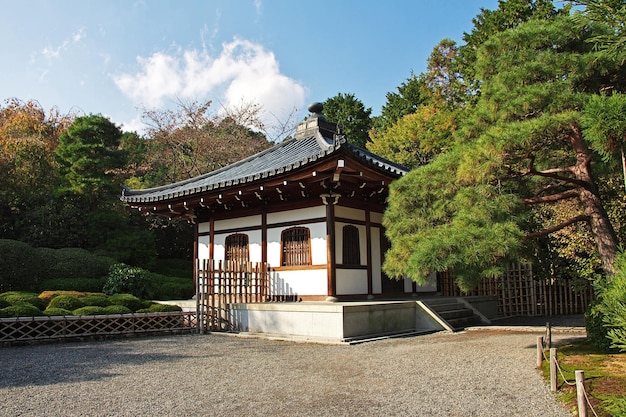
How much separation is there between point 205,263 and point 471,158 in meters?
6.85

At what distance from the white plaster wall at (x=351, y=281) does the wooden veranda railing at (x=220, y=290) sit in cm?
203

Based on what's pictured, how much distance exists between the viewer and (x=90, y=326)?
10.4m

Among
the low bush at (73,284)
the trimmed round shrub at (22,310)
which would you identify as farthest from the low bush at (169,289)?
the trimmed round shrub at (22,310)

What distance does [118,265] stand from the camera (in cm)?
1714

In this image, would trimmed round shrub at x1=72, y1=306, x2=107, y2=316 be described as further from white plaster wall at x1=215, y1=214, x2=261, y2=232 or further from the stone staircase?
the stone staircase

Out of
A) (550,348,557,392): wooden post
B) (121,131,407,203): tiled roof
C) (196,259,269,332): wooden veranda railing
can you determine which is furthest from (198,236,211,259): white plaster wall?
(550,348,557,392): wooden post

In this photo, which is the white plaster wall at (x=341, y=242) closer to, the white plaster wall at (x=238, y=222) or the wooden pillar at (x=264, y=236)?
the wooden pillar at (x=264, y=236)

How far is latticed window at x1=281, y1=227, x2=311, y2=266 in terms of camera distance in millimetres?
12359

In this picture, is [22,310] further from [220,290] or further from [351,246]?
[351,246]

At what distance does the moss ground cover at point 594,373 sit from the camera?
14.8 feet

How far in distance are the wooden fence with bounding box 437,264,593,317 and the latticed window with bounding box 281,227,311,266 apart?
18.0 feet

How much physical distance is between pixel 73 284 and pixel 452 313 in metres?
12.2

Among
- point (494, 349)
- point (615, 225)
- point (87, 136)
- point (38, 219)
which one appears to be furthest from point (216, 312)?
point (87, 136)

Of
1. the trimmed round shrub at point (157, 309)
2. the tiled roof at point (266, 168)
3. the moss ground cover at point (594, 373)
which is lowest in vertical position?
the moss ground cover at point (594, 373)
